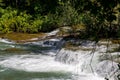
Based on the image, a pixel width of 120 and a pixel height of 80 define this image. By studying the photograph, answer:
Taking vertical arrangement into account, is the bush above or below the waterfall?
below

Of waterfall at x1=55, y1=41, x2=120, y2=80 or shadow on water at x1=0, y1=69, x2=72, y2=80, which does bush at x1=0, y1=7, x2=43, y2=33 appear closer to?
waterfall at x1=55, y1=41, x2=120, y2=80

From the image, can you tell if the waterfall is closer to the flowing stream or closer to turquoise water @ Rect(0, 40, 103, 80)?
the flowing stream

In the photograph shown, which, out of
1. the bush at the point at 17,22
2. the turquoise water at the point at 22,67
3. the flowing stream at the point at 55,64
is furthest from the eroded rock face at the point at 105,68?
the bush at the point at 17,22

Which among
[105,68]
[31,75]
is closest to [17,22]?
[31,75]

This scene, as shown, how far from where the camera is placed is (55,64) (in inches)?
508

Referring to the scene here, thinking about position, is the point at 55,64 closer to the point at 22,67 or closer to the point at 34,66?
the point at 34,66

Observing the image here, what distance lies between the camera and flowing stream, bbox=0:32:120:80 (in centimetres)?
1095

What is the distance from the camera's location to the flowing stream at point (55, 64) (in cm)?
1095

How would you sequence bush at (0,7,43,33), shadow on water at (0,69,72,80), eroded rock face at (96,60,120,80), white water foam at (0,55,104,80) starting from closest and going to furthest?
eroded rock face at (96,60,120,80), shadow on water at (0,69,72,80), white water foam at (0,55,104,80), bush at (0,7,43,33)

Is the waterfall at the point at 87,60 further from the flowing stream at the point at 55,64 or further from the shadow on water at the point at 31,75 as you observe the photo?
the shadow on water at the point at 31,75

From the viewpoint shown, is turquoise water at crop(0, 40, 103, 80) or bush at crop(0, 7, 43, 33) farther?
bush at crop(0, 7, 43, 33)

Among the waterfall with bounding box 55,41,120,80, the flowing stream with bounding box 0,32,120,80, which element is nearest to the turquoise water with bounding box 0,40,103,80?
the flowing stream with bounding box 0,32,120,80

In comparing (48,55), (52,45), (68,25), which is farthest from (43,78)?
(68,25)

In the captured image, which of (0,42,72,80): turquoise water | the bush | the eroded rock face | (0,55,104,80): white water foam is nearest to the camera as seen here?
the eroded rock face
